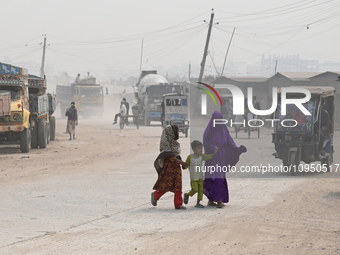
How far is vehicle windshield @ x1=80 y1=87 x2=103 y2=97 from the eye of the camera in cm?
4926

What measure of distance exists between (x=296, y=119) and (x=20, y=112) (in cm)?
907

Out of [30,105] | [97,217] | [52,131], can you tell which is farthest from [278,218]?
[52,131]

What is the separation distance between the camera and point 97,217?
8281 millimetres

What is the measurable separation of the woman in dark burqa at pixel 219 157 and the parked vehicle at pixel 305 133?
14.6 feet

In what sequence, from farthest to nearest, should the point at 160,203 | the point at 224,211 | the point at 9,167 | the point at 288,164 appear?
the point at 9,167 < the point at 288,164 < the point at 160,203 < the point at 224,211

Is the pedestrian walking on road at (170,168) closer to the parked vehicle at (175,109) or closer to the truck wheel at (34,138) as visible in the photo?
the truck wheel at (34,138)

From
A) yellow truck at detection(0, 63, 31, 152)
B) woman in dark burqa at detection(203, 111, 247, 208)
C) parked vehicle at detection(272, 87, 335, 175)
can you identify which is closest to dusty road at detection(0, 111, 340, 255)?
woman in dark burqa at detection(203, 111, 247, 208)

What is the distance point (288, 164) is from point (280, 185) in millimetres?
1983

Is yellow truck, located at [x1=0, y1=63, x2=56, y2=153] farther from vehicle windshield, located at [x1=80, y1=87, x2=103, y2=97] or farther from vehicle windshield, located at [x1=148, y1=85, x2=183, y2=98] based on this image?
vehicle windshield, located at [x1=80, y1=87, x2=103, y2=97]

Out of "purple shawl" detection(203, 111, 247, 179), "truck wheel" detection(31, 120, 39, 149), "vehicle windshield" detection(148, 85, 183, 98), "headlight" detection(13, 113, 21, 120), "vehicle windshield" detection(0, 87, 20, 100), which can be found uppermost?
"vehicle windshield" detection(148, 85, 183, 98)

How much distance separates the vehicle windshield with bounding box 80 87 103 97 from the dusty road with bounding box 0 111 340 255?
3490 centimetres

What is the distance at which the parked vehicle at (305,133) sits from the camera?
13.3m

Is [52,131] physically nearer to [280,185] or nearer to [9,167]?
[9,167]

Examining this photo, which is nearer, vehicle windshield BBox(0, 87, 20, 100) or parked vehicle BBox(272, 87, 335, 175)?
parked vehicle BBox(272, 87, 335, 175)
